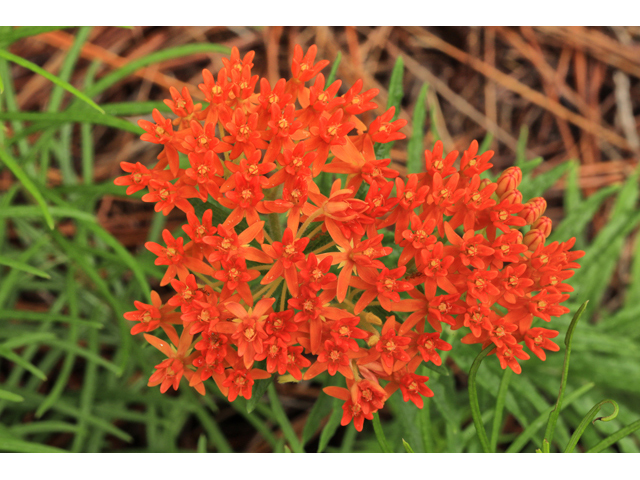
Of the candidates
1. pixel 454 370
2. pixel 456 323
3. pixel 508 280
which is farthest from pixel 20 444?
pixel 454 370

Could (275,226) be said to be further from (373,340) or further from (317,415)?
(317,415)

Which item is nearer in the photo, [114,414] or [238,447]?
[114,414]

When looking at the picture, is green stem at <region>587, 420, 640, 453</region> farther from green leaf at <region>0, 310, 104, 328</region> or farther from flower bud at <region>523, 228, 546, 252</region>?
green leaf at <region>0, 310, 104, 328</region>

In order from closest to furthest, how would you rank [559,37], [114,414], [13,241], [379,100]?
1. [114,414]
2. [13,241]
3. [379,100]
4. [559,37]

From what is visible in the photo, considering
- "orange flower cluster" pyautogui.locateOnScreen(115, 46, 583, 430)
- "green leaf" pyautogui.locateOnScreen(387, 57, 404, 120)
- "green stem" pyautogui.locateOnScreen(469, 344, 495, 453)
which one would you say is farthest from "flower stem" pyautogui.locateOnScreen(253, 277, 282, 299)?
"green leaf" pyautogui.locateOnScreen(387, 57, 404, 120)

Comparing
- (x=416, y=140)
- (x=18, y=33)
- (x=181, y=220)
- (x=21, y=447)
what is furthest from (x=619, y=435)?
(x=181, y=220)

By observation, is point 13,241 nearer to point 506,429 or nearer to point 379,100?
point 379,100

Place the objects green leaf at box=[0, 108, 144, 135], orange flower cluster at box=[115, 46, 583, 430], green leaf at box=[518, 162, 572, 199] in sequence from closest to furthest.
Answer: orange flower cluster at box=[115, 46, 583, 430] → green leaf at box=[0, 108, 144, 135] → green leaf at box=[518, 162, 572, 199]
